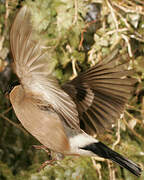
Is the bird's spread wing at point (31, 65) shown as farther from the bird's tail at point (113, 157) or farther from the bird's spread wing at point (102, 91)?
the bird's tail at point (113, 157)

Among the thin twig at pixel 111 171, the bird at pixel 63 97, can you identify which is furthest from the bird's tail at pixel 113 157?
the thin twig at pixel 111 171

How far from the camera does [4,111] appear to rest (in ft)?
5.93

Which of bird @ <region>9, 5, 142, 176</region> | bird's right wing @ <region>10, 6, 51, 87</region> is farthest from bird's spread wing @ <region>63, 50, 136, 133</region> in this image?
bird's right wing @ <region>10, 6, 51, 87</region>

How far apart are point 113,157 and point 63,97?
303 mm

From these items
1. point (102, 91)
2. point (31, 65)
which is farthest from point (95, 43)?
point (31, 65)

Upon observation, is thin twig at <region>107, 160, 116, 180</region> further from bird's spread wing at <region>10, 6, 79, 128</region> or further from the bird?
bird's spread wing at <region>10, 6, 79, 128</region>

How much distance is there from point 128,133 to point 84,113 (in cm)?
Answer: 61

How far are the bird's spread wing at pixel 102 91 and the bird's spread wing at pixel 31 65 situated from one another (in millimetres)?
85

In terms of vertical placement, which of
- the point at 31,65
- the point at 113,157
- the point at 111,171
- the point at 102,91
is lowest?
the point at 111,171

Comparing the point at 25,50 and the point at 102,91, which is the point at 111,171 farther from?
the point at 25,50

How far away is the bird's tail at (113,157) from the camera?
1.22 meters

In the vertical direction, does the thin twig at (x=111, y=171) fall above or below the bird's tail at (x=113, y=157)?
below

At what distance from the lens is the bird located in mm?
1005

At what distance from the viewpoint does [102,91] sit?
3.83 ft
